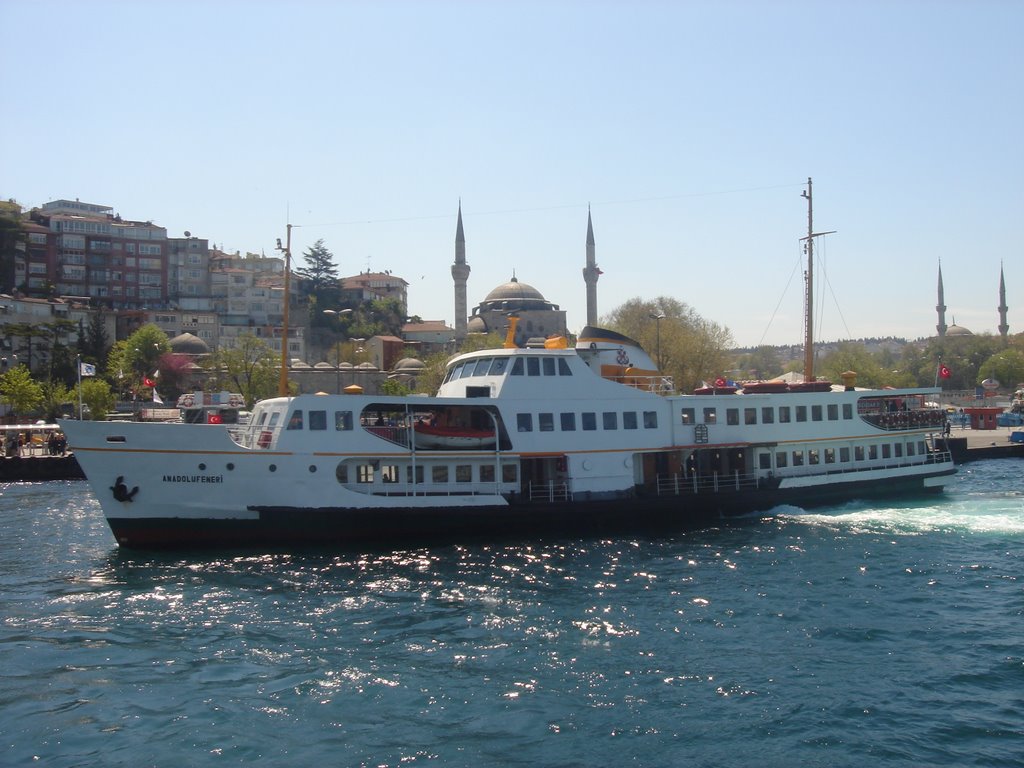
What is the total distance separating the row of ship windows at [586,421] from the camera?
24.0 meters

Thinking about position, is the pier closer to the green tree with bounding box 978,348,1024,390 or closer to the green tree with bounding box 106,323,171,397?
the green tree with bounding box 978,348,1024,390

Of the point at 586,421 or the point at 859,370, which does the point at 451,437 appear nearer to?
the point at 586,421

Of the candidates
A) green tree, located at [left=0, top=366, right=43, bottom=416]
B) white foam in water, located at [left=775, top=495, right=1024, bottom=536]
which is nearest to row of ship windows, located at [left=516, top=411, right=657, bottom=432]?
white foam in water, located at [left=775, top=495, right=1024, bottom=536]

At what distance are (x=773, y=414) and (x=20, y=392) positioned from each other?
1809 inches

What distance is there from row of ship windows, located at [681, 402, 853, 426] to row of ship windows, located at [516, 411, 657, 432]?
1.37m

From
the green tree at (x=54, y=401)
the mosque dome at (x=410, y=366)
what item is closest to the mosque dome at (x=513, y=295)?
the mosque dome at (x=410, y=366)

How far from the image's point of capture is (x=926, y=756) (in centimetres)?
1062

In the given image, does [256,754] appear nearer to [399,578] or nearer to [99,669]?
[99,669]

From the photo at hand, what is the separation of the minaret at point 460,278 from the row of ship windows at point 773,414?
250 ft

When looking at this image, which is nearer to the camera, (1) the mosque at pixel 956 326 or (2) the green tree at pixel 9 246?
(2) the green tree at pixel 9 246

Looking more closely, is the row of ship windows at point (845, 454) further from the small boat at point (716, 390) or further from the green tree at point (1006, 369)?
the green tree at point (1006, 369)

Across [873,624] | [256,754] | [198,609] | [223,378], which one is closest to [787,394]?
[873,624]

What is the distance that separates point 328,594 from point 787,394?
1721 centimetres

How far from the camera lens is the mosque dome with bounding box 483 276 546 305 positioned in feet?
364
